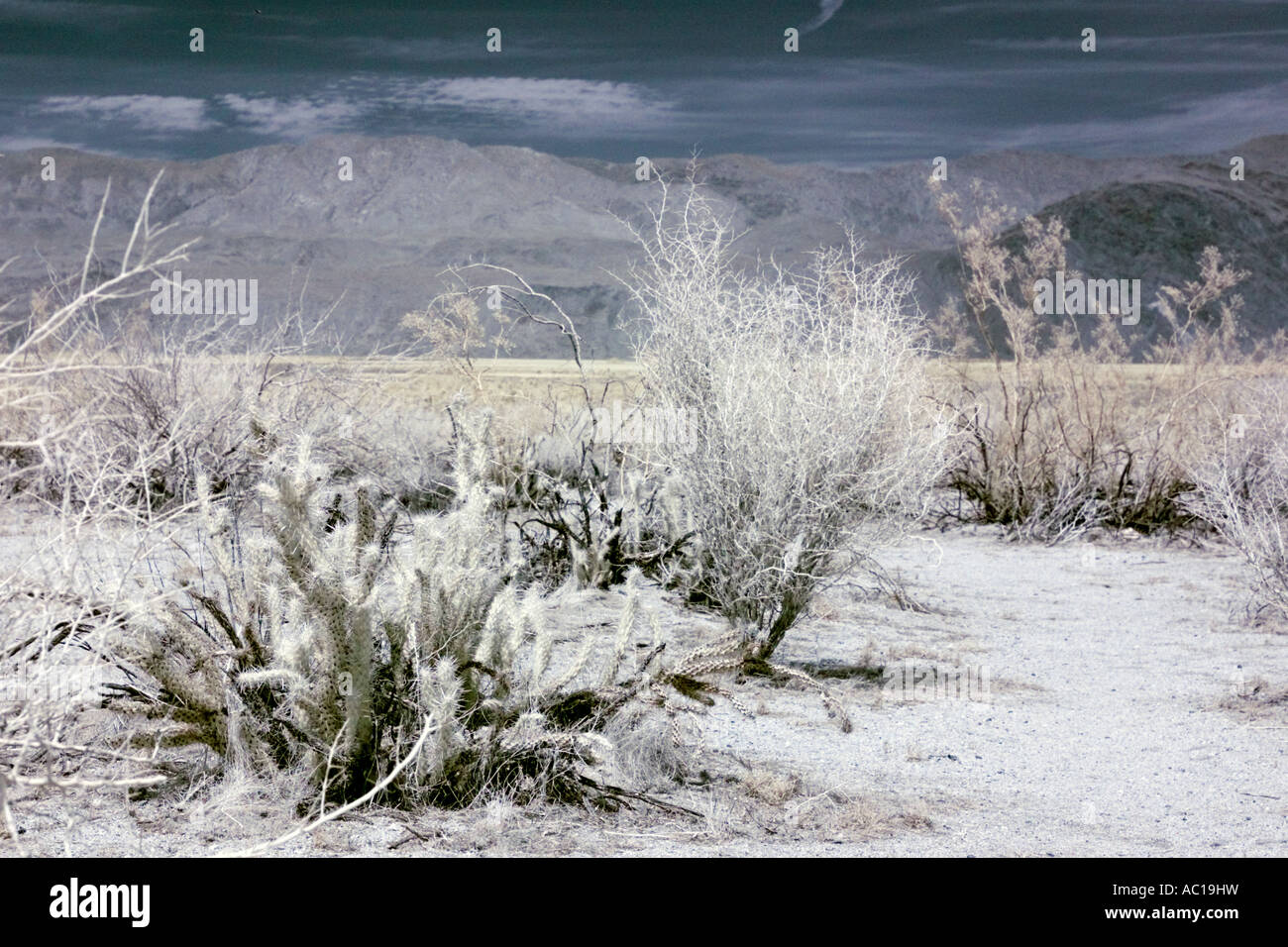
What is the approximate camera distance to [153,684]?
4863mm

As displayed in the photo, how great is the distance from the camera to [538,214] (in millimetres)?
105062

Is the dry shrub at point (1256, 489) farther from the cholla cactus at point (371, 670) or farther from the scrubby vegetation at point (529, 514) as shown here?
the cholla cactus at point (371, 670)

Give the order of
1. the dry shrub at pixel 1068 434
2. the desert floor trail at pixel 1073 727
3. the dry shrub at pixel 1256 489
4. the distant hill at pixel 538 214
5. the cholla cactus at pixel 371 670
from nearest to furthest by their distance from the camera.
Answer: the cholla cactus at pixel 371 670, the desert floor trail at pixel 1073 727, the dry shrub at pixel 1256 489, the dry shrub at pixel 1068 434, the distant hill at pixel 538 214

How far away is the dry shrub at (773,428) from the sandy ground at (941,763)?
1.59 feet

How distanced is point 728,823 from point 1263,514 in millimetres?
4543

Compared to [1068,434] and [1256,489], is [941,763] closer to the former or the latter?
Result: [1256,489]

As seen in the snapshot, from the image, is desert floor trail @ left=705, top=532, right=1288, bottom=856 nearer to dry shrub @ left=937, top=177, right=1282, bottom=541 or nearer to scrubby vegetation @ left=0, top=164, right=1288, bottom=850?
scrubby vegetation @ left=0, top=164, right=1288, bottom=850

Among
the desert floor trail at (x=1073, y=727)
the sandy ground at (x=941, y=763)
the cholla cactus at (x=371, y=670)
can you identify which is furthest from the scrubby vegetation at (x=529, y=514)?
the desert floor trail at (x=1073, y=727)

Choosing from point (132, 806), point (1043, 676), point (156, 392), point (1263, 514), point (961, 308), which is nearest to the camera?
point (132, 806)

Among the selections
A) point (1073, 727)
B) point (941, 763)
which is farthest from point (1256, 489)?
point (941, 763)

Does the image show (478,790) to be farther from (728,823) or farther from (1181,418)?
(1181,418)

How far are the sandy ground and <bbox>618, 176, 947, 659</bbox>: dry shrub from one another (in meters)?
0.48

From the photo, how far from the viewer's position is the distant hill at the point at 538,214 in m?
65.2

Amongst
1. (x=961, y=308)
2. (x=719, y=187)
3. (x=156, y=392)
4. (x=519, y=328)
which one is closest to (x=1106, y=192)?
(x=961, y=308)
